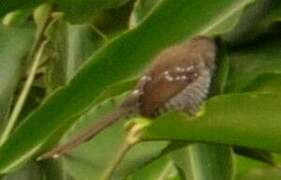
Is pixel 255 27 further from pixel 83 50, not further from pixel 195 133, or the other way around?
pixel 195 133

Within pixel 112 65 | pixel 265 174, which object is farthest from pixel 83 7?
pixel 265 174

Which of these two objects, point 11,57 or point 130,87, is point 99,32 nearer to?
point 11,57

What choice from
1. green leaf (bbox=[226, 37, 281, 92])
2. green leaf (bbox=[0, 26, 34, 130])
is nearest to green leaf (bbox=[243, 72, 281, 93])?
green leaf (bbox=[226, 37, 281, 92])

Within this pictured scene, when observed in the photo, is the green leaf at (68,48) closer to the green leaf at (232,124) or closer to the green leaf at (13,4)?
the green leaf at (13,4)

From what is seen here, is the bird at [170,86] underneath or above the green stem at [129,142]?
underneath

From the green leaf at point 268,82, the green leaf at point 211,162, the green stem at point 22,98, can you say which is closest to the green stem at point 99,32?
the green stem at point 22,98

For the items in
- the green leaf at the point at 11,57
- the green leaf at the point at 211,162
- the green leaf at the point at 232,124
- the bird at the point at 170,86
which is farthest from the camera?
the green leaf at the point at 11,57

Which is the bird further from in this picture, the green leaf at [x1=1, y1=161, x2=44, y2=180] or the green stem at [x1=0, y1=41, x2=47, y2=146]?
the green leaf at [x1=1, y1=161, x2=44, y2=180]
